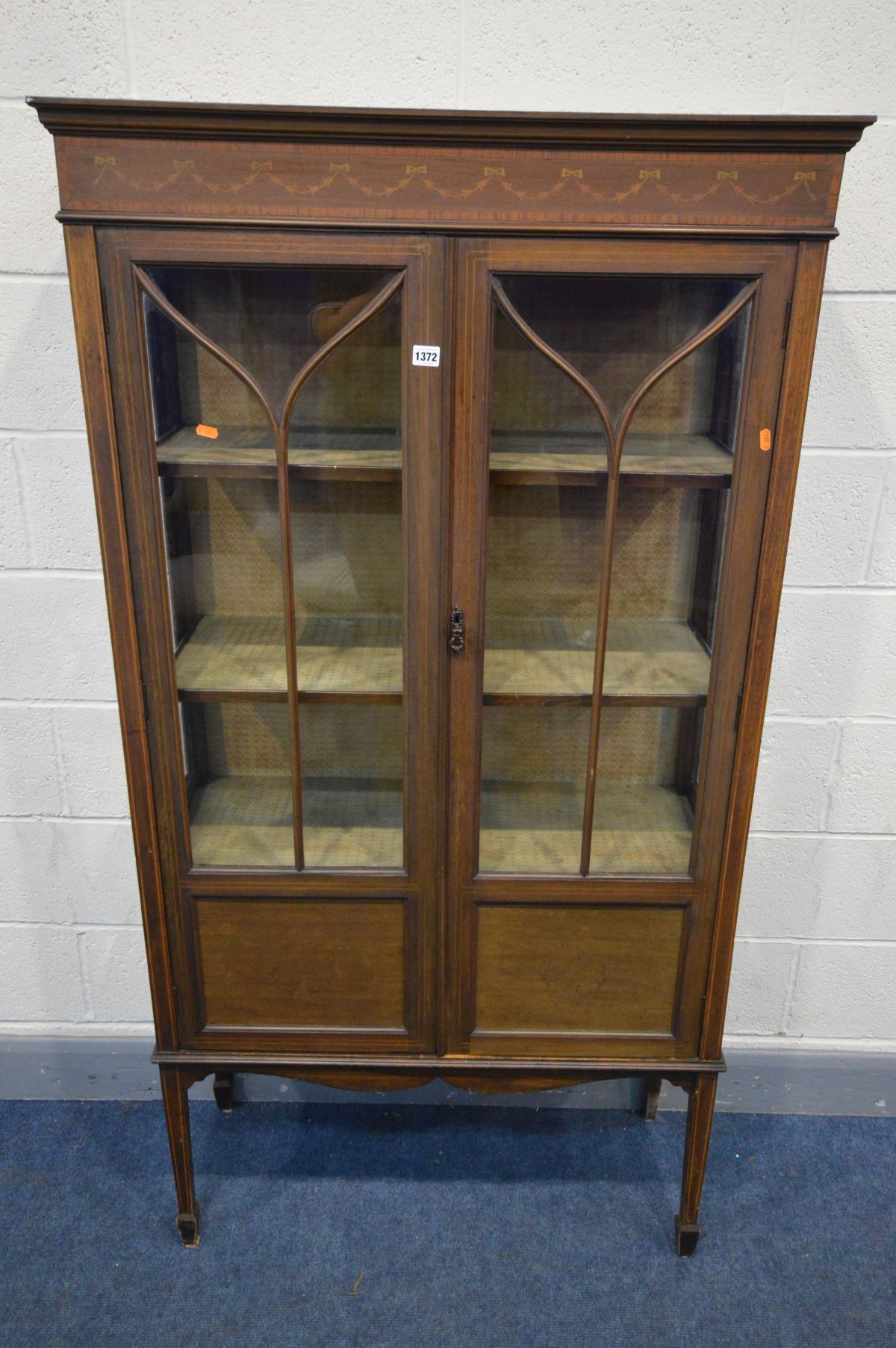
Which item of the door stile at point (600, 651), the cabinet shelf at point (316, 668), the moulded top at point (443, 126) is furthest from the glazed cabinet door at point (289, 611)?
the door stile at point (600, 651)

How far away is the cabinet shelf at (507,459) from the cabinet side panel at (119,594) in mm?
80

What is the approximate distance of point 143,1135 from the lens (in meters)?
1.82

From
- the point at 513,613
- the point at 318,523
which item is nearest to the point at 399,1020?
the point at 513,613

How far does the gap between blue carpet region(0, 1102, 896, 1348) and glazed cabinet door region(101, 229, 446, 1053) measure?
0.40 metres

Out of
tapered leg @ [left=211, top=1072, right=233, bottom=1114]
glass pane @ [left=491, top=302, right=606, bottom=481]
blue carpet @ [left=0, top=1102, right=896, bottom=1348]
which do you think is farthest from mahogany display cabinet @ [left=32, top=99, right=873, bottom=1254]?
tapered leg @ [left=211, top=1072, right=233, bottom=1114]

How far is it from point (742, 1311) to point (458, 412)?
1.40m

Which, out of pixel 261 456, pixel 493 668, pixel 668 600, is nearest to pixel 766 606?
pixel 668 600

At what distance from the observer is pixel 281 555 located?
1.29 metres

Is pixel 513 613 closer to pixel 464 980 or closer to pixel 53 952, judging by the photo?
pixel 464 980

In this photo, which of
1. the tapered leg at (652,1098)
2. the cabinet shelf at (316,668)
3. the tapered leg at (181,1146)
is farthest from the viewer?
the tapered leg at (652,1098)

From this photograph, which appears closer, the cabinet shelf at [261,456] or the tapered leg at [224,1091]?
the cabinet shelf at [261,456]

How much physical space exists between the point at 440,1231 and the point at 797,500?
4.31 ft

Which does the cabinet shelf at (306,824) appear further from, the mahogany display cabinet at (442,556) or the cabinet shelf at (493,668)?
the cabinet shelf at (493,668)

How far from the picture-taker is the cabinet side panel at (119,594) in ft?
3.67
